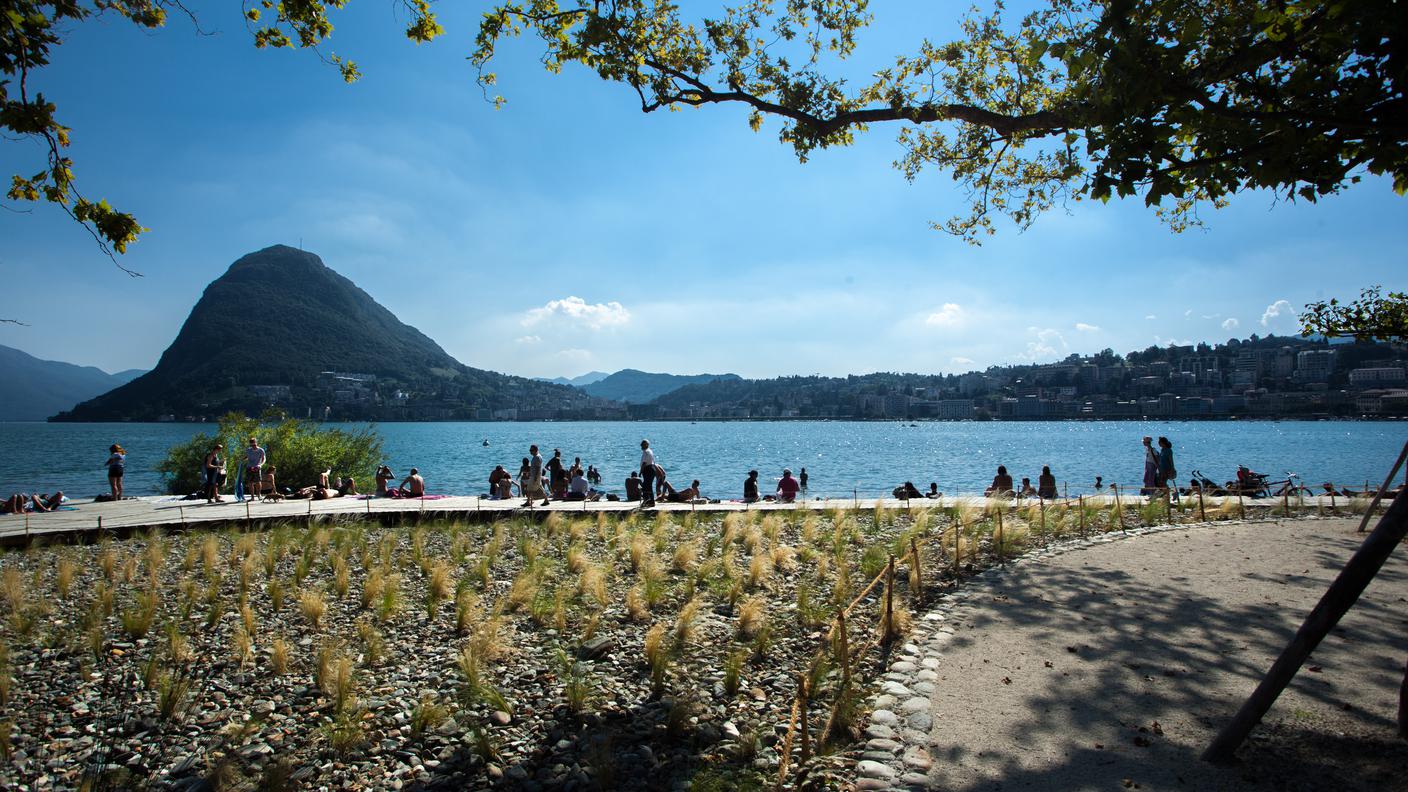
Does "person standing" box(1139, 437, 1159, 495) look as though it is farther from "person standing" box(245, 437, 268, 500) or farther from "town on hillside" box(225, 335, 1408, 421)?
"town on hillside" box(225, 335, 1408, 421)

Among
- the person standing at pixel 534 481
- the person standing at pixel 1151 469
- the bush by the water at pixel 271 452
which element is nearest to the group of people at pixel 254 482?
the bush by the water at pixel 271 452

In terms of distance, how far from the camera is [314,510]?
16.0 m

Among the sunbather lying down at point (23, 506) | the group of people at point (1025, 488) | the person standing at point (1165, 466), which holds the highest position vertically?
the person standing at point (1165, 466)

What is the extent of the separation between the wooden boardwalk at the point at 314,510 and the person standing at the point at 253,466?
2.22ft

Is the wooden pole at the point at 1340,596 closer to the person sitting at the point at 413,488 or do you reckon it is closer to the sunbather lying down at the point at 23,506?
the person sitting at the point at 413,488

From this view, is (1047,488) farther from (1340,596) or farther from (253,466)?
(253,466)

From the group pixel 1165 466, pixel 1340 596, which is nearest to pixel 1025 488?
pixel 1165 466

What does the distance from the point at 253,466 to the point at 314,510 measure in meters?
4.65

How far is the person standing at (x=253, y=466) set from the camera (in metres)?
19.0

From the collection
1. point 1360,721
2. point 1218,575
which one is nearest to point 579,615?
point 1360,721

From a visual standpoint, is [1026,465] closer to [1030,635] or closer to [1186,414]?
[1030,635]

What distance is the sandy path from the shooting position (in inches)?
171

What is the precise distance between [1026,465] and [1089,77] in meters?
63.8

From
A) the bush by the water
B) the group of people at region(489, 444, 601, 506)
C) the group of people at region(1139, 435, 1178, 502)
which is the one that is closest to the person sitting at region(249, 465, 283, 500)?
the bush by the water
